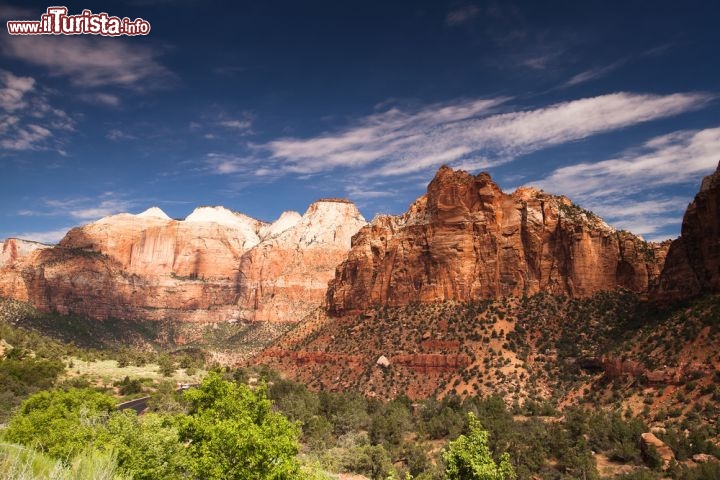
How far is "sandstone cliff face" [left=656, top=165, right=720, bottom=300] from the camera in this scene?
53438 mm

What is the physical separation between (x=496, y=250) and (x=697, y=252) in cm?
2724

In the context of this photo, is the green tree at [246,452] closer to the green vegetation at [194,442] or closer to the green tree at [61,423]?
the green vegetation at [194,442]

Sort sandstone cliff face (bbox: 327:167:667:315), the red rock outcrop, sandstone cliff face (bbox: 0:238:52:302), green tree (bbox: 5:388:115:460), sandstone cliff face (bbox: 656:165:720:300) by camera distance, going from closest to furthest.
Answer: green tree (bbox: 5:388:115:460)
the red rock outcrop
sandstone cliff face (bbox: 656:165:720:300)
sandstone cliff face (bbox: 327:167:667:315)
sandstone cliff face (bbox: 0:238:52:302)

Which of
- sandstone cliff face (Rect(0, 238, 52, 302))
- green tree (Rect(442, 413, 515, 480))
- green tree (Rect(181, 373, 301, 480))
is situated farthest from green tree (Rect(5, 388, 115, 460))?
sandstone cliff face (Rect(0, 238, 52, 302))

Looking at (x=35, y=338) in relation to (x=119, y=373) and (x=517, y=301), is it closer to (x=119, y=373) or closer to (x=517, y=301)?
(x=119, y=373)

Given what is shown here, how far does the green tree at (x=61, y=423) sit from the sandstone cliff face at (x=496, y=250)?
54203 mm

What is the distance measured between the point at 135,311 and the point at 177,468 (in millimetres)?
188114

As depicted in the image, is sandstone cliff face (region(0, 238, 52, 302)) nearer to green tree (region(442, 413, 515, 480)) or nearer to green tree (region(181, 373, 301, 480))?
green tree (region(181, 373, 301, 480))

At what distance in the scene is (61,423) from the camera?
88.5 ft

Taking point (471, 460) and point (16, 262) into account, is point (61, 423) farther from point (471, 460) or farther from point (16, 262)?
point (16, 262)

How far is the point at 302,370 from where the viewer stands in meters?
82.1

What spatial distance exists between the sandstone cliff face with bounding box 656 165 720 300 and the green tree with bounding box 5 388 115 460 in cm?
5539

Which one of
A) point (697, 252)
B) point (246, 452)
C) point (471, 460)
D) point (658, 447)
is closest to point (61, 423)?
point (246, 452)

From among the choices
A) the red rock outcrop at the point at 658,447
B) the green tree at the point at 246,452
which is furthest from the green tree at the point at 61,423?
the red rock outcrop at the point at 658,447
